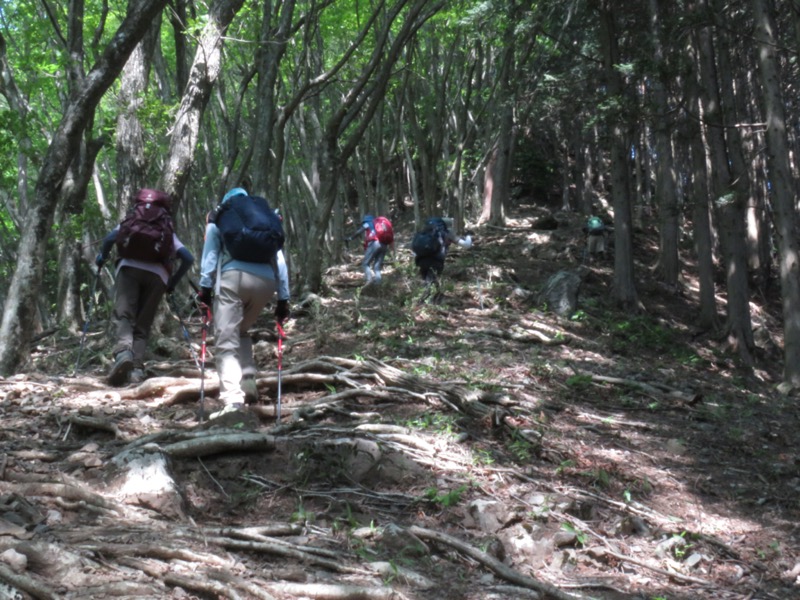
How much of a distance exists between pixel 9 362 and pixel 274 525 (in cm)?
445

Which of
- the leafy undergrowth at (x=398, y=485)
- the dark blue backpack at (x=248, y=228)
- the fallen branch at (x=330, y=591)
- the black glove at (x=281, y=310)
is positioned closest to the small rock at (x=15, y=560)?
the leafy undergrowth at (x=398, y=485)

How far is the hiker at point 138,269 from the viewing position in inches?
289

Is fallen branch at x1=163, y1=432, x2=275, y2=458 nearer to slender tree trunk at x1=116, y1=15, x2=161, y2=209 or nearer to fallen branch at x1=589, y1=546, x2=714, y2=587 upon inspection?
fallen branch at x1=589, y1=546, x2=714, y2=587

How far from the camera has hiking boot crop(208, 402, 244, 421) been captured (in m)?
5.98

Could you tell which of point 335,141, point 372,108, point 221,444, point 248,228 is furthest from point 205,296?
point 372,108

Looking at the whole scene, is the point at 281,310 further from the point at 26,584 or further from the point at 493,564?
the point at 26,584

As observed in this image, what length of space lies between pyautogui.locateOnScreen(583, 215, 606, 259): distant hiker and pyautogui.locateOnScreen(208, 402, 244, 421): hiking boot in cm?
1743

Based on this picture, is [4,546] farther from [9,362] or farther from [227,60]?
[227,60]

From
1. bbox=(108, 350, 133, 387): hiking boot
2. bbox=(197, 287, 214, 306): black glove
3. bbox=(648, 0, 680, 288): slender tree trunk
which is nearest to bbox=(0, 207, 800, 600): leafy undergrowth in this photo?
bbox=(108, 350, 133, 387): hiking boot

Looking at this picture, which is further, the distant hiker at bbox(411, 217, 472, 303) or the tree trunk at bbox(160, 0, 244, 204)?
the distant hiker at bbox(411, 217, 472, 303)

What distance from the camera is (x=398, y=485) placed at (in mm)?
5465

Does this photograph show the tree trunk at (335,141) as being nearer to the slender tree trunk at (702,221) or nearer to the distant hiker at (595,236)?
the slender tree trunk at (702,221)

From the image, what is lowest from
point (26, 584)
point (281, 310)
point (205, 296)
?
point (26, 584)

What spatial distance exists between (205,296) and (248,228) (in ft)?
2.58
